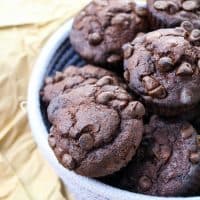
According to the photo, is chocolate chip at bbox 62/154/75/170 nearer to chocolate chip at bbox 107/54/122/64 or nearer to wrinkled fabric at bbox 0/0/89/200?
chocolate chip at bbox 107/54/122/64

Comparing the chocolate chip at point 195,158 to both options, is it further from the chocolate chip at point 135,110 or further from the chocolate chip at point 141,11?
the chocolate chip at point 141,11

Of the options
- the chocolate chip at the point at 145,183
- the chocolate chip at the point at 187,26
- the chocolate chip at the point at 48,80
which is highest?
the chocolate chip at the point at 187,26

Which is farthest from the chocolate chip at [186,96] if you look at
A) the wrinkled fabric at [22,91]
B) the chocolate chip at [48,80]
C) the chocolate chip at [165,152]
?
the wrinkled fabric at [22,91]

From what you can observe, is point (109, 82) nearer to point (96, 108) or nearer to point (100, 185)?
point (96, 108)

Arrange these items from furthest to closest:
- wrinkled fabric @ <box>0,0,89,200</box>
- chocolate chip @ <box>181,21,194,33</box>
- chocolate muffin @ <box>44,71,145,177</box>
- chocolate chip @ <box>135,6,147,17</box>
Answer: wrinkled fabric @ <box>0,0,89,200</box>, chocolate chip @ <box>135,6,147,17</box>, chocolate chip @ <box>181,21,194,33</box>, chocolate muffin @ <box>44,71,145,177</box>

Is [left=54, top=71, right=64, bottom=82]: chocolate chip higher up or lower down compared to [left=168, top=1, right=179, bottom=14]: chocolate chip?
lower down

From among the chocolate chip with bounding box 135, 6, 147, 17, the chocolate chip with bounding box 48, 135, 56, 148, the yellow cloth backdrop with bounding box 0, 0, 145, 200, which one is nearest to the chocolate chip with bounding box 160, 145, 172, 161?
the chocolate chip with bounding box 48, 135, 56, 148

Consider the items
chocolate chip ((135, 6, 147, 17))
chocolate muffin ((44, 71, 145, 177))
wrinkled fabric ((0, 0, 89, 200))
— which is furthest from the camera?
wrinkled fabric ((0, 0, 89, 200))
